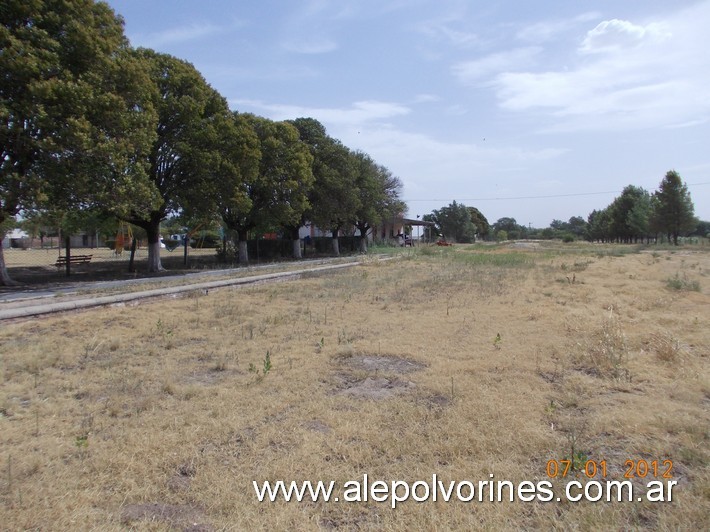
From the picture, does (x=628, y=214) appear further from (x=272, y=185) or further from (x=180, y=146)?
(x=180, y=146)

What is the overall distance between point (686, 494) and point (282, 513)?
2629 millimetres

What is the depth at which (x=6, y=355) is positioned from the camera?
21.4 ft

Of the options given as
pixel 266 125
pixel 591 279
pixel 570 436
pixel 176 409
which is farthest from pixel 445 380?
pixel 266 125

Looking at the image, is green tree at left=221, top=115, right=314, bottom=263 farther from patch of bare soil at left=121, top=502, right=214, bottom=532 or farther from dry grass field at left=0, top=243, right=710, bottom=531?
patch of bare soil at left=121, top=502, right=214, bottom=532

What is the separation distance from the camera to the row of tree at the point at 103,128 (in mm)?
12750

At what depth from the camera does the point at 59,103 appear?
1301 cm

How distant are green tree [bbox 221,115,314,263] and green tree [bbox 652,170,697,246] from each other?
144 ft

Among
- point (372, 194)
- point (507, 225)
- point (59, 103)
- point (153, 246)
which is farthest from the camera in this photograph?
point (507, 225)

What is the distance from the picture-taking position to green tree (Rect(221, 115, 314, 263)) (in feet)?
93.5

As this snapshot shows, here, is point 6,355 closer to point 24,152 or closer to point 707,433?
point 707,433

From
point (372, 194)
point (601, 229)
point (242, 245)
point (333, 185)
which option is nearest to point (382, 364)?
point (242, 245)

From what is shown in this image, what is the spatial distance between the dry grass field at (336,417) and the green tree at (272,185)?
19.9 m

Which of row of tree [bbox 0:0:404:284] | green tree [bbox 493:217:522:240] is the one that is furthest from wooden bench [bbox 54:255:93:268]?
green tree [bbox 493:217:522:240]

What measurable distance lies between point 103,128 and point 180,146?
16.2 ft
